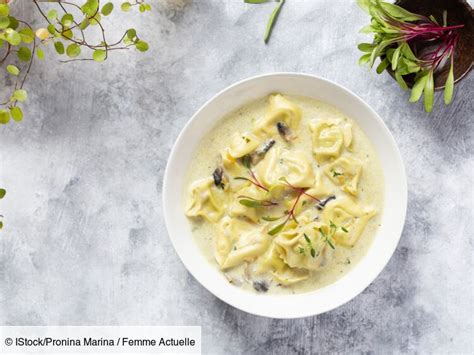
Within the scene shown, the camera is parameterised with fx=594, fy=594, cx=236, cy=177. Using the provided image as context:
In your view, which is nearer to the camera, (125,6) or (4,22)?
(4,22)

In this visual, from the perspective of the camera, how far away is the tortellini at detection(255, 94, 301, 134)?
127 inches

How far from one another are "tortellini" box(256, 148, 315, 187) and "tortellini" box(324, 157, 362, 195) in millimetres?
130

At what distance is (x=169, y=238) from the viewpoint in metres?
3.46

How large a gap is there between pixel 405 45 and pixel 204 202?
4.47ft

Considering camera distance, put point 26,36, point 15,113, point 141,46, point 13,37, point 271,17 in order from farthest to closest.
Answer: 1. point 271,17
2. point 141,46
3. point 15,113
4. point 26,36
5. point 13,37

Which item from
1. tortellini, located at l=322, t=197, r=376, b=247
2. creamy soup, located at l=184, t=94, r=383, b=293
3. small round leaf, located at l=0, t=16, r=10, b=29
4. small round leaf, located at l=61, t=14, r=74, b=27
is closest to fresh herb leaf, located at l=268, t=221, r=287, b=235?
creamy soup, located at l=184, t=94, r=383, b=293

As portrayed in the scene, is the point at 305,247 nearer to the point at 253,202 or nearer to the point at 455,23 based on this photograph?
the point at 253,202

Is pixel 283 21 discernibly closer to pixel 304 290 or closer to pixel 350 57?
pixel 350 57

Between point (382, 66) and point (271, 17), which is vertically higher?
point (271, 17)

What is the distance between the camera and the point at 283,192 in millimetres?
3217

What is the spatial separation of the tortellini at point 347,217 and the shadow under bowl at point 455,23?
75cm

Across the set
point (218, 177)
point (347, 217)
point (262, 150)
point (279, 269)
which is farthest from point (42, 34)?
point (347, 217)

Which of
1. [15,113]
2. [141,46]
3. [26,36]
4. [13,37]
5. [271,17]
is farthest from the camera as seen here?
[271,17]

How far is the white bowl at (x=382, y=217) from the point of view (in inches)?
125
